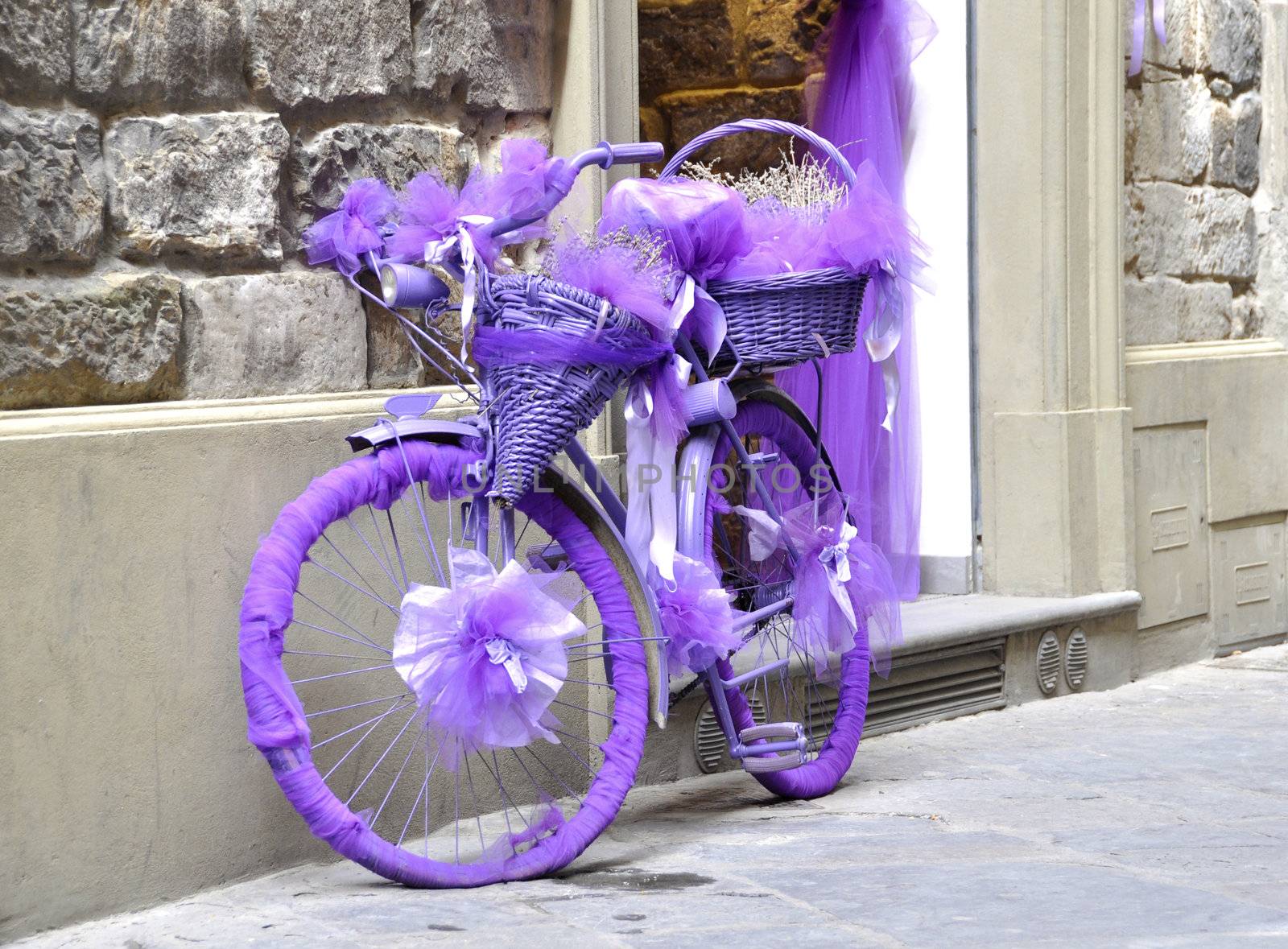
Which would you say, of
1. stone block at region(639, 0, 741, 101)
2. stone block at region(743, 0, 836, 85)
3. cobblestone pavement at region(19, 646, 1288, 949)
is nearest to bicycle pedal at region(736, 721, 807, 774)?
cobblestone pavement at region(19, 646, 1288, 949)

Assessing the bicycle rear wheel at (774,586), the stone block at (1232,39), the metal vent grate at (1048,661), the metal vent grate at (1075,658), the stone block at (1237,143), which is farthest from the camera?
the stone block at (1237,143)

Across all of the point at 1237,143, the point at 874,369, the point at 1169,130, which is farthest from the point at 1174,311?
the point at 874,369

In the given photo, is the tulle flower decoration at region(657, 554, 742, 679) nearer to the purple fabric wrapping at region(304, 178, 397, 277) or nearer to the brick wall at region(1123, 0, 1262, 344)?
the purple fabric wrapping at region(304, 178, 397, 277)

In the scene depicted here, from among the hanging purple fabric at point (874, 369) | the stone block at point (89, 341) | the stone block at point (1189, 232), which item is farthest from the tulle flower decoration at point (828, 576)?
the stone block at point (1189, 232)

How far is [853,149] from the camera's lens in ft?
18.3

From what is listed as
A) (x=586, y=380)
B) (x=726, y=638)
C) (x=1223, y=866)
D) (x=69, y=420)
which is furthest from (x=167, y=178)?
(x=1223, y=866)

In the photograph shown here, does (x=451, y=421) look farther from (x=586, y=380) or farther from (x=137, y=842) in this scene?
(x=137, y=842)

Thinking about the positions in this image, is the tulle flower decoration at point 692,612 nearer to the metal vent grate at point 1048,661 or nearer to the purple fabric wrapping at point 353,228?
the purple fabric wrapping at point 353,228

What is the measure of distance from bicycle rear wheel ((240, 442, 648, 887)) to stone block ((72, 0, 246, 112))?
0.83m

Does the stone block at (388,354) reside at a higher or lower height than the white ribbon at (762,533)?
higher

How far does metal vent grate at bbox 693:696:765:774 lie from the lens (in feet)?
14.2

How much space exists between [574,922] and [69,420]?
1.28 m

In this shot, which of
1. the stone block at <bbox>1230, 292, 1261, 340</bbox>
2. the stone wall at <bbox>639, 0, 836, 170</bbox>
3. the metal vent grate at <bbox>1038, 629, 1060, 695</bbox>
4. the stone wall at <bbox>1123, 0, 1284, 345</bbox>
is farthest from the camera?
the stone block at <bbox>1230, 292, 1261, 340</bbox>

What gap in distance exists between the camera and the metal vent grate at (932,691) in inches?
190
